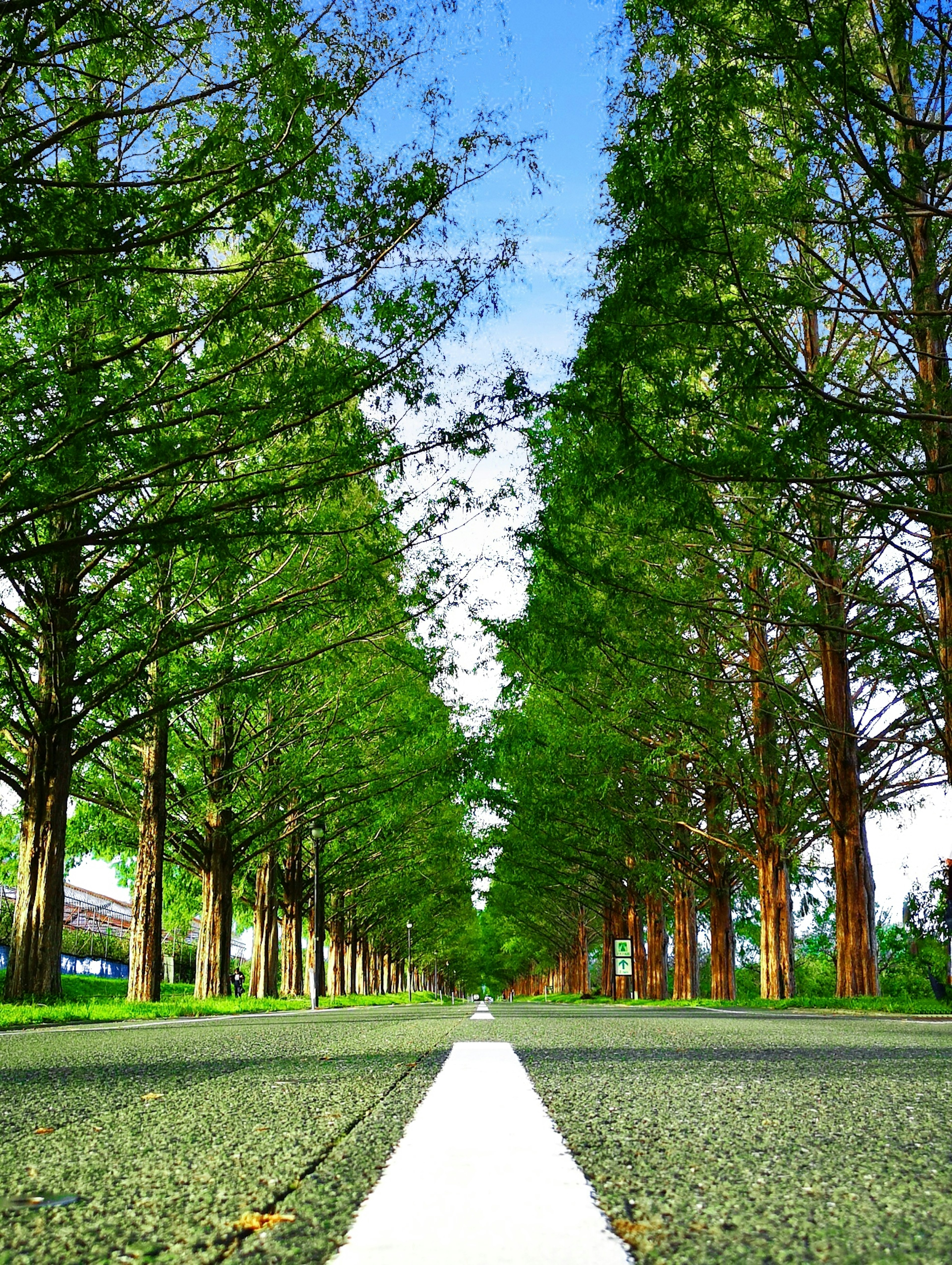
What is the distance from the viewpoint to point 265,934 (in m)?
27.1

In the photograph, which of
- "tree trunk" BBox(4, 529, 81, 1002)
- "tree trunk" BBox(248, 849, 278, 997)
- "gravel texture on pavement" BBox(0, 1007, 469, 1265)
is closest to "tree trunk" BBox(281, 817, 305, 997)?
"tree trunk" BBox(248, 849, 278, 997)

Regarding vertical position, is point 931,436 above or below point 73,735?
above

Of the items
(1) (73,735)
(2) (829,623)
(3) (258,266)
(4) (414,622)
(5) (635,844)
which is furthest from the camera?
(5) (635,844)

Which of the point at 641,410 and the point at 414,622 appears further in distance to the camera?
the point at 414,622

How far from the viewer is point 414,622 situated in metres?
16.2

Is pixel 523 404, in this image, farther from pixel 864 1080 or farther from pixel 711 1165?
pixel 711 1165

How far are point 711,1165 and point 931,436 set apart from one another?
11308 millimetres

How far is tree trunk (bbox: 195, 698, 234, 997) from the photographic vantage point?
21734 millimetres

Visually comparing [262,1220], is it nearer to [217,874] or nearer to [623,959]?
[217,874]

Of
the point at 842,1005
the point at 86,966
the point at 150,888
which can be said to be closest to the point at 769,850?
the point at 842,1005

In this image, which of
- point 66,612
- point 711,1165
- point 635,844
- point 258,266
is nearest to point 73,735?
point 66,612

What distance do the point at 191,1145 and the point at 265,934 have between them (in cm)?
2581

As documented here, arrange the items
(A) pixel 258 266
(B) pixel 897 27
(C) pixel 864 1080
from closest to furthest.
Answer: (C) pixel 864 1080
(B) pixel 897 27
(A) pixel 258 266

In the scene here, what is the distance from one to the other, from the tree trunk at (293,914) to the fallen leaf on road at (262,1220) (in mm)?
27473
